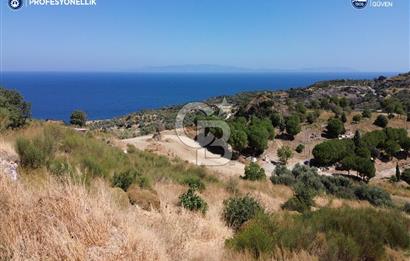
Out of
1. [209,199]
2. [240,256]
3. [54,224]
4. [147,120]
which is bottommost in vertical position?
[147,120]

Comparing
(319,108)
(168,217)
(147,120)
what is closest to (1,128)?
(168,217)

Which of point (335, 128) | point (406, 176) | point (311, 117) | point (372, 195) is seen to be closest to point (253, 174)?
point (372, 195)

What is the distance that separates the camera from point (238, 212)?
804 cm

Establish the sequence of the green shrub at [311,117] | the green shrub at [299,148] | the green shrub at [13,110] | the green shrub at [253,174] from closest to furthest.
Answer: the green shrub at [13,110]
the green shrub at [253,174]
the green shrub at [299,148]
the green shrub at [311,117]

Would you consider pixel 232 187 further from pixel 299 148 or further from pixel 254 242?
pixel 299 148

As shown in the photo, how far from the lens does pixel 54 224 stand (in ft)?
12.6

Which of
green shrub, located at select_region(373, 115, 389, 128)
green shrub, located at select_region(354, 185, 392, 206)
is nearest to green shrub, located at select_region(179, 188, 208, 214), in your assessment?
green shrub, located at select_region(354, 185, 392, 206)

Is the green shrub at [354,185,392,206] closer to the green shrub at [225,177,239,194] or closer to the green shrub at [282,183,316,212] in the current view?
the green shrub at [282,183,316,212]

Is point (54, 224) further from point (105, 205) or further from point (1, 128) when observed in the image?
point (1, 128)

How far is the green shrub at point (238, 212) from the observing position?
25.9 feet

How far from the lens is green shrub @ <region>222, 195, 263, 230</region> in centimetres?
790

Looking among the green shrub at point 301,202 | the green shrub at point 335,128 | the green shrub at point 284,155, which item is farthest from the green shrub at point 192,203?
the green shrub at point 335,128

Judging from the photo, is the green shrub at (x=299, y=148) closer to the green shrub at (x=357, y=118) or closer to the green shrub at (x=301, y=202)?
the green shrub at (x=357, y=118)

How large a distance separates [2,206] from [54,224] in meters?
0.84
